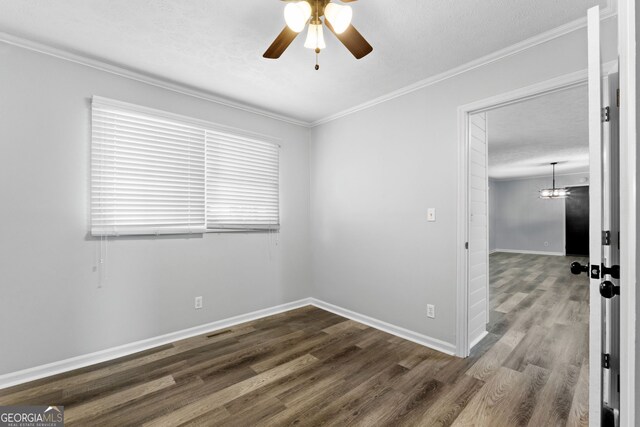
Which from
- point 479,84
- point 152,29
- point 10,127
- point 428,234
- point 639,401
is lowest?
point 639,401

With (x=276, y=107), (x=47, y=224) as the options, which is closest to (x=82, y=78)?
(x=47, y=224)

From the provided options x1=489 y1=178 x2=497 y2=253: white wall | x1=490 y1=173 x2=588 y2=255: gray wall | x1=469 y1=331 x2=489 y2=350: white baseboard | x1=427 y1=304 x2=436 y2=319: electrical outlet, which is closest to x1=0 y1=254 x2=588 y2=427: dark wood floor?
x1=469 y1=331 x2=489 y2=350: white baseboard

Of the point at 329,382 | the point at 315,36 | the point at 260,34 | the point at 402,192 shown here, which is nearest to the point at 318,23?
the point at 315,36

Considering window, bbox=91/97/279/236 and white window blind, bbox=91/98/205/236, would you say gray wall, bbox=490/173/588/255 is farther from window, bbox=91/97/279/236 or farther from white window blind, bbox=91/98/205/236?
white window blind, bbox=91/98/205/236

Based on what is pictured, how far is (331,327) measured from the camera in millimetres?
3248

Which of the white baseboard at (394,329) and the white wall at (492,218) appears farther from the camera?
the white wall at (492,218)

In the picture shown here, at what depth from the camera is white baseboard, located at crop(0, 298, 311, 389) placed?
2162mm

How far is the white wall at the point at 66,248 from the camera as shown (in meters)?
2.15

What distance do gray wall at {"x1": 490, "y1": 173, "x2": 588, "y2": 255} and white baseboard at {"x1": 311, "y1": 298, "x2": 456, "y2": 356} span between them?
8671 millimetres

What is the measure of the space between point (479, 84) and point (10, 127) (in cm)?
371

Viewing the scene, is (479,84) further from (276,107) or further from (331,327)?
(331,327)

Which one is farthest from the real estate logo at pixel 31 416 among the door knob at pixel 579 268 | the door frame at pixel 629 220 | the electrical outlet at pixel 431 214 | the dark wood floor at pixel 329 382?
the electrical outlet at pixel 431 214

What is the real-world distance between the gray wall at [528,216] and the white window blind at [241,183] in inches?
365

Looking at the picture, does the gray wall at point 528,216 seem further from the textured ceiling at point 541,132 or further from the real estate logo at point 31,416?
the real estate logo at point 31,416
